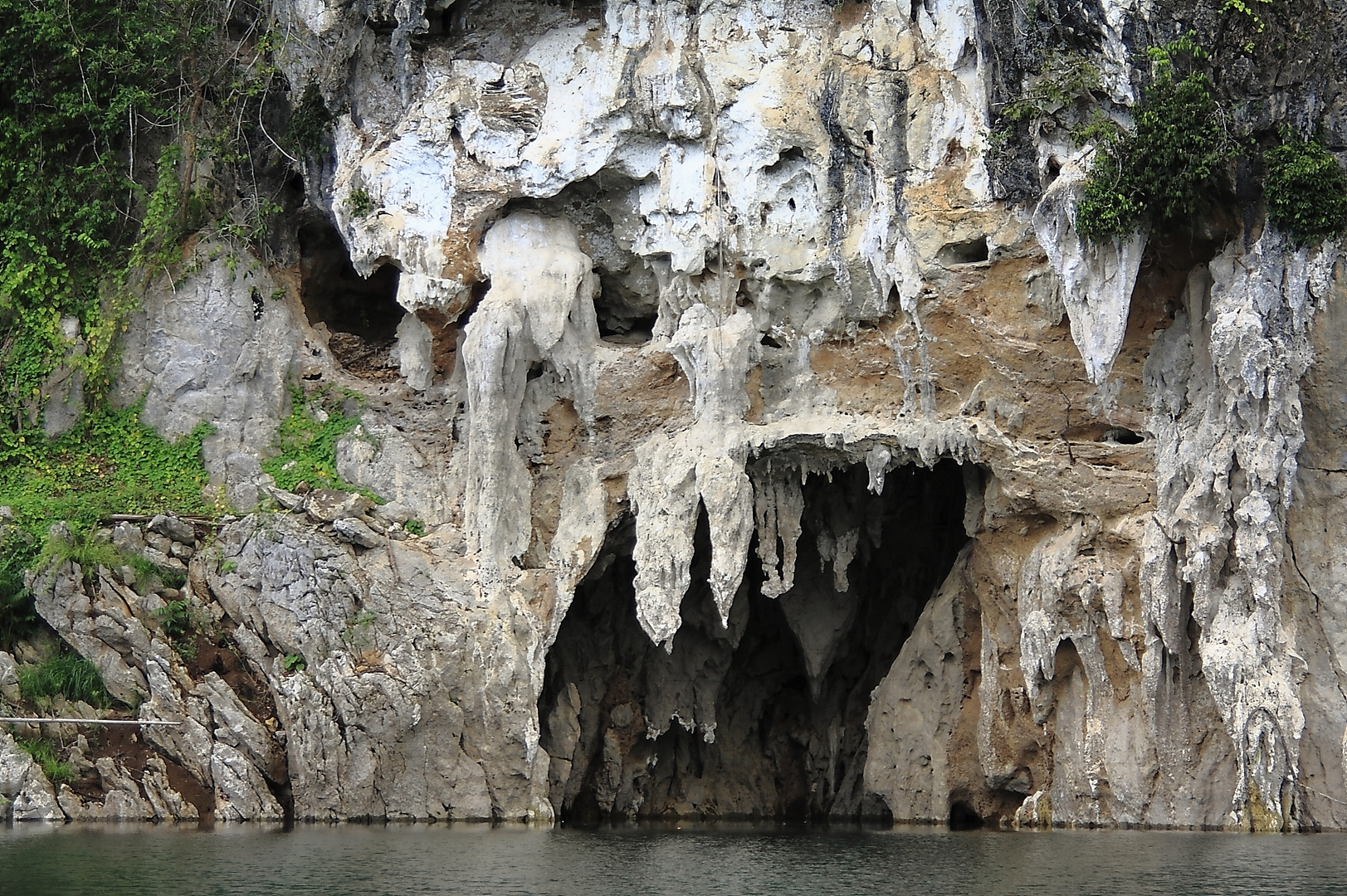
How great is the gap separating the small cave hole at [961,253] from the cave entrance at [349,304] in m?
8.25

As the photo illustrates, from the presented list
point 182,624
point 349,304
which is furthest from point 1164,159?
point 182,624

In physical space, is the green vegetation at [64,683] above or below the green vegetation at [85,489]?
below

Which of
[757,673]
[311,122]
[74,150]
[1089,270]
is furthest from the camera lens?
[757,673]

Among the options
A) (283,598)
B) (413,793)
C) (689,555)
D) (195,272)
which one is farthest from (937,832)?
(195,272)

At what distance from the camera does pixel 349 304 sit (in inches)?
1107

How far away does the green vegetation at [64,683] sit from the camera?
23453 mm

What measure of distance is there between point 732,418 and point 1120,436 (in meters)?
5.24

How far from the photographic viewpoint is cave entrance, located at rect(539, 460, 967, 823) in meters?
26.9

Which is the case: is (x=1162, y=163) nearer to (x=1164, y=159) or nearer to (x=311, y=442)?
(x=1164, y=159)

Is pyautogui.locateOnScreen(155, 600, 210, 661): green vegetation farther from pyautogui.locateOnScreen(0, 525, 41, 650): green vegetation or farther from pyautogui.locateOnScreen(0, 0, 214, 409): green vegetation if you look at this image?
pyautogui.locateOnScreen(0, 0, 214, 409): green vegetation

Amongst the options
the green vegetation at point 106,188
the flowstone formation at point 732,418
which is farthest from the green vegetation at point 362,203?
the green vegetation at point 106,188

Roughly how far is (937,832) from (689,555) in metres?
4.90

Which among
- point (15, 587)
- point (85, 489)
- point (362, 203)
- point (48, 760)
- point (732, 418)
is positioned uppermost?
point (362, 203)

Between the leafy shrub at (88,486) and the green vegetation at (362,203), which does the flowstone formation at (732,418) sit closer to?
the green vegetation at (362,203)
